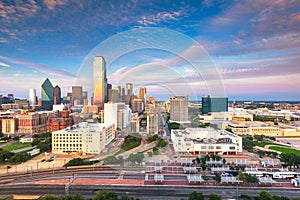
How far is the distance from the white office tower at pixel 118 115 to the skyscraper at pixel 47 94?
16744mm

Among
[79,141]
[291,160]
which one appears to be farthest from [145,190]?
[291,160]

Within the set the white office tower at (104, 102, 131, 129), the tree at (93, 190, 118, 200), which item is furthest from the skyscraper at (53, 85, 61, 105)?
the tree at (93, 190, 118, 200)

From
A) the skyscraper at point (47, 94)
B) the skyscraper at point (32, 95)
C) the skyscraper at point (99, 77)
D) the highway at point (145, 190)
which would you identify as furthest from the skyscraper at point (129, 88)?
the skyscraper at point (32, 95)

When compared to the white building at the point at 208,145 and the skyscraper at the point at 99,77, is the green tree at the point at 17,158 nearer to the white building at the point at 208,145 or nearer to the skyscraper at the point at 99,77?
the skyscraper at the point at 99,77

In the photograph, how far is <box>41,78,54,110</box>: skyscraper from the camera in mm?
24433

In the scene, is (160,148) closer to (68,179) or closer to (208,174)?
(208,174)

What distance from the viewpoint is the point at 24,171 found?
5312mm

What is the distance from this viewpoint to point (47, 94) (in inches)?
997

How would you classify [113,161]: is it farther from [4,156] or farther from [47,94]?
[47,94]

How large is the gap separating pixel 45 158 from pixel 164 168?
3.91 metres

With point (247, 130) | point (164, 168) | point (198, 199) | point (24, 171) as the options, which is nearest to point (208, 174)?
point (164, 168)

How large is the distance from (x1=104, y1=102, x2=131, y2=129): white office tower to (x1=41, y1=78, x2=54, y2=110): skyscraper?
16.7 meters

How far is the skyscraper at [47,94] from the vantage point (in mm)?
24433

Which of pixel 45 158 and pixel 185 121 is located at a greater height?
pixel 185 121
